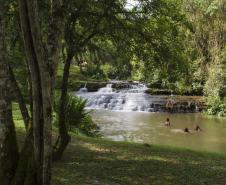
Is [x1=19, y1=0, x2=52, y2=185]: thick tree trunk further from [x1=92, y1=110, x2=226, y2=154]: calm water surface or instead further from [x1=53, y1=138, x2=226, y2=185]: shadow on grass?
[x1=92, y1=110, x2=226, y2=154]: calm water surface

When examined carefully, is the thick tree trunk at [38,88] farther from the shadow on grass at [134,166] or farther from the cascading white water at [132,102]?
the cascading white water at [132,102]

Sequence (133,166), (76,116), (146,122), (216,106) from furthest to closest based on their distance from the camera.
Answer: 1. (216,106)
2. (146,122)
3. (76,116)
4. (133,166)

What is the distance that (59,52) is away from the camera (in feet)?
21.2

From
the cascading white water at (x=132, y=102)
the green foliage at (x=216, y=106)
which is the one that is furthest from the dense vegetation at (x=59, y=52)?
the green foliage at (x=216, y=106)

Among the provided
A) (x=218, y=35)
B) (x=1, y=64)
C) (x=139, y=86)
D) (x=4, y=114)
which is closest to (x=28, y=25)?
(x=1, y=64)

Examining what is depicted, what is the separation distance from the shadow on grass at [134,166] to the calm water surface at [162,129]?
6.57m

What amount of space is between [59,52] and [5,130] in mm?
1388

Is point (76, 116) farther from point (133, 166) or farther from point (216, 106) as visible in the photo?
point (216, 106)

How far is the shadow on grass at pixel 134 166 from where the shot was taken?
302 inches

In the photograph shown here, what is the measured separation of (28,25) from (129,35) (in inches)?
162

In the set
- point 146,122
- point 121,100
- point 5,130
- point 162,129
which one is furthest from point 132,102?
point 5,130

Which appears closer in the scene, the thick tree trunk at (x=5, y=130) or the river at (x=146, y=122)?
the thick tree trunk at (x=5, y=130)

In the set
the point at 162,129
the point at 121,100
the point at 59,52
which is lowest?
the point at 162,129

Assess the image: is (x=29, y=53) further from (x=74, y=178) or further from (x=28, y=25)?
(x=74, y=178)
